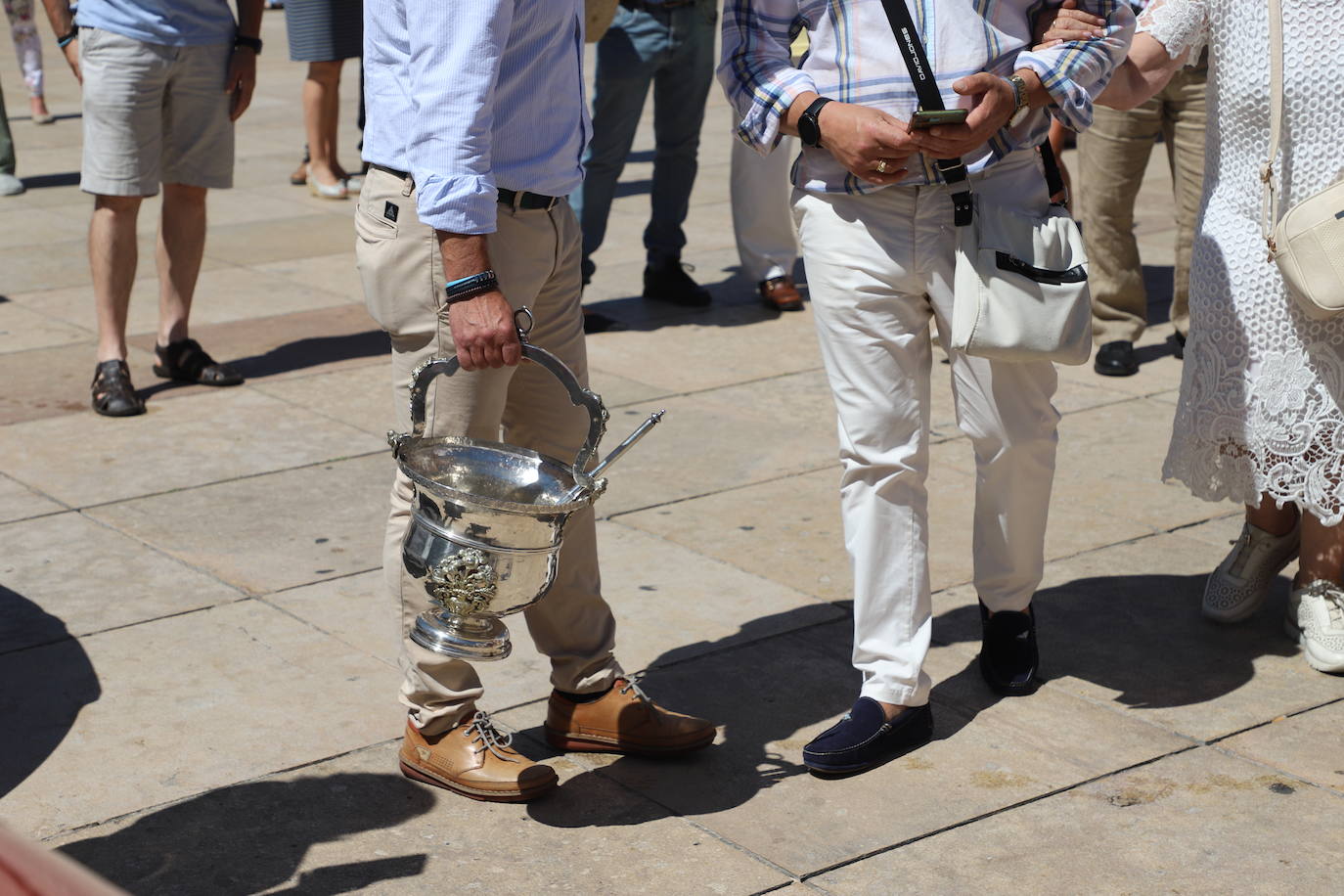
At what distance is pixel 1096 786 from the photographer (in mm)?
3721

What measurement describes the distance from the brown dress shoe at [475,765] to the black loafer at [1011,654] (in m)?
1.16

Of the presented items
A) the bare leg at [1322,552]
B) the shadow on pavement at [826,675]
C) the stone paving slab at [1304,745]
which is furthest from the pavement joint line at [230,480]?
the stone paving slab at [1304,745]

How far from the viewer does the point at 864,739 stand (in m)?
3.79

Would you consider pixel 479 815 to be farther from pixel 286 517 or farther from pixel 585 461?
pixel 286 517

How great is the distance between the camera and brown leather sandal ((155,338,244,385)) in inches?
265

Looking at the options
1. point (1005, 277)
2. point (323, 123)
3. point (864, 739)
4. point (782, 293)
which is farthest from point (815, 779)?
point (323, 123)

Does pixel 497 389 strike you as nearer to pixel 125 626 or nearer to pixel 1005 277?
pixel 1005 277

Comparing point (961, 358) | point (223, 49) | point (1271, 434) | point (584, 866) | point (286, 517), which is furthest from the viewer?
point (223, 49)

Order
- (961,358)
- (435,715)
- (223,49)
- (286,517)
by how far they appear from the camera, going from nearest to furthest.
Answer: (435,715)
(961,358)
(286,517)
(223,49)

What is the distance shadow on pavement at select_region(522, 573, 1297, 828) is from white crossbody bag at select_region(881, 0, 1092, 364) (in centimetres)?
95

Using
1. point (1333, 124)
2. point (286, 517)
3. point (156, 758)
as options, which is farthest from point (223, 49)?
point (1333, 124)

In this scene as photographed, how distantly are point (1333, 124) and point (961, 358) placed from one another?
1.07 m

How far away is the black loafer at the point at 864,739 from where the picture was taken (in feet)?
12.4

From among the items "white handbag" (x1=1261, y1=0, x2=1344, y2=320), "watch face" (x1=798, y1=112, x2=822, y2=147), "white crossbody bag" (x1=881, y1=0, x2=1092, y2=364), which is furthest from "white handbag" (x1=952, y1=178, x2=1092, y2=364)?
"white handbag" (x1=1261, y1=0, x2=1344, y2=320)
